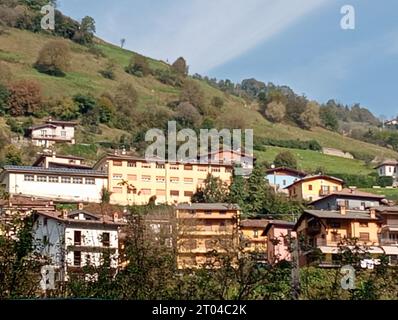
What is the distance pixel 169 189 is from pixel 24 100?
1895 cm

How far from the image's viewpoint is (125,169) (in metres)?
28.7

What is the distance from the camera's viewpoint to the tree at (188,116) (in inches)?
1542

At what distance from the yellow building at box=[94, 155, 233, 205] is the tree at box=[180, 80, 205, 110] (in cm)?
1213

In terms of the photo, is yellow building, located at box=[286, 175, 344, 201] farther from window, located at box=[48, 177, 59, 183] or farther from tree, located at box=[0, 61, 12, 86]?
tree, located at box=[0, 61, 12, 86]

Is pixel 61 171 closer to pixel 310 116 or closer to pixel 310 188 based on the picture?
pixel 310 188

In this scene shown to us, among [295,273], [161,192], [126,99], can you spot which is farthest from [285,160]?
[295,273]

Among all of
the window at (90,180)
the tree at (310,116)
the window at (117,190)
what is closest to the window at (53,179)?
the window at (90,180)

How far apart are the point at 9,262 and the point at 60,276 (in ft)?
1.06

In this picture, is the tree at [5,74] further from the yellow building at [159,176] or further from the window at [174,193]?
the window at [174,193]

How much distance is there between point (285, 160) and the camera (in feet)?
118

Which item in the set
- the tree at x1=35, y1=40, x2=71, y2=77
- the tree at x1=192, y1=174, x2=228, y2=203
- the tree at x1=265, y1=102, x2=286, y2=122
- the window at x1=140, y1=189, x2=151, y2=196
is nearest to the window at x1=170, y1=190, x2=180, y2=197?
the tree at x1=192, y1=174, x2=228, y2=203

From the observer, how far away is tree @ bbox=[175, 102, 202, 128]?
39.2 metres
